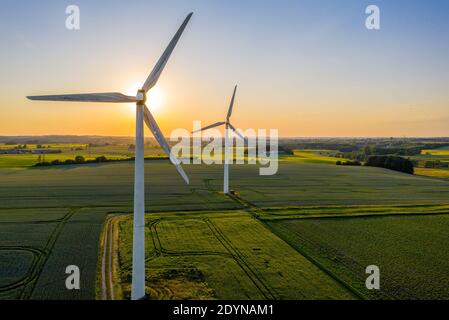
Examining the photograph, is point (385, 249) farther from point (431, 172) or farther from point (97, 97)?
point (431, 172)

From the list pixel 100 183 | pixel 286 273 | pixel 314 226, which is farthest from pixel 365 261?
pixel 100 183

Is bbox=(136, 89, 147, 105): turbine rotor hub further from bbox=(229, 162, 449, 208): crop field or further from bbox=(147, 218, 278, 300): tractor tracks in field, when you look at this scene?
A: bbox=(229, 162, 449, 208): crop field

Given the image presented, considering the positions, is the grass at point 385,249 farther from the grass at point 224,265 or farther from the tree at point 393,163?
the tree at point 393,163

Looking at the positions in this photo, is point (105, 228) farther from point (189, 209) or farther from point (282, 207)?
point (282, 207)

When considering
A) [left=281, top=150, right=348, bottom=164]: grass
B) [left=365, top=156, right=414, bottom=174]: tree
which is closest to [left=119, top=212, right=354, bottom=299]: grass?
[left=365, top=156, right=414, bottom=174]: tree

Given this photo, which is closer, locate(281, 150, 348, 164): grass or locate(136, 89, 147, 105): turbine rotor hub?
locate(136, 89, 147, 105): turbine rotor hub

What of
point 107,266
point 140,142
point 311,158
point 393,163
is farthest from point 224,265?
point 311,158

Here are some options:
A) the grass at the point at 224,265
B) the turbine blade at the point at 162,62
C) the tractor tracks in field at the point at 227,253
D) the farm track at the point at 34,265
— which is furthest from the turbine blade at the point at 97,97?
the tractor tracks in field at the point at 227,253
